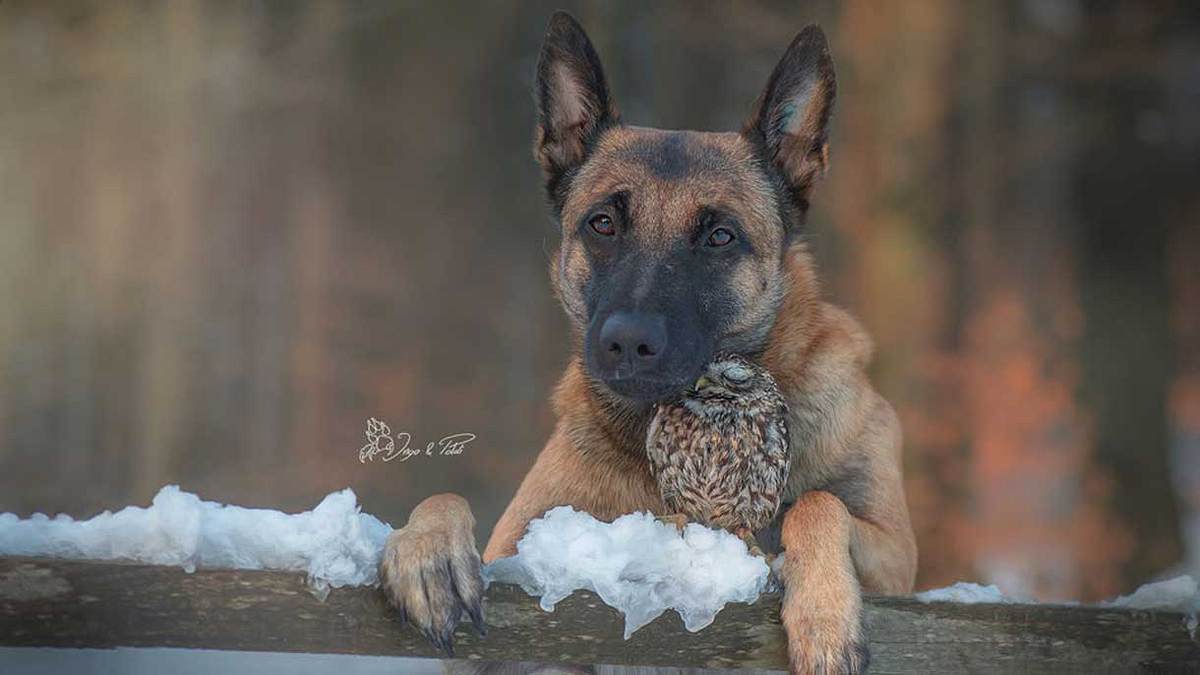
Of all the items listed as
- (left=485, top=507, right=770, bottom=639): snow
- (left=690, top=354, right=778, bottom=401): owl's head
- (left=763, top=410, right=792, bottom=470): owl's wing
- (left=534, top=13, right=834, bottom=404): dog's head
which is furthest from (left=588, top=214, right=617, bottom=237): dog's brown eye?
(left=485, top=507, right=770, bottom=639): snow

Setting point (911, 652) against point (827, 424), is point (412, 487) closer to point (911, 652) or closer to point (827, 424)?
point (827, 424)

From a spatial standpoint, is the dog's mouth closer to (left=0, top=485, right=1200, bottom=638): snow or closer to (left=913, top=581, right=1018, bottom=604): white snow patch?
(left=0, top=485, right=1200, bottom=638): snow

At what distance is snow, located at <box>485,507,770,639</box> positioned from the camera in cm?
195

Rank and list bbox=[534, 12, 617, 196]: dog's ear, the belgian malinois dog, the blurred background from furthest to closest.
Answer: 1. the blurred background
2. bbox=[534, 12, 617, 196]: dog's ear
3. the belgian malinois dog

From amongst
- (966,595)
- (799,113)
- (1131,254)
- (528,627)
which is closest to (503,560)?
(528,627)

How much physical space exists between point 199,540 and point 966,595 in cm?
133

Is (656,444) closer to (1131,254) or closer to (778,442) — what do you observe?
(778,442)

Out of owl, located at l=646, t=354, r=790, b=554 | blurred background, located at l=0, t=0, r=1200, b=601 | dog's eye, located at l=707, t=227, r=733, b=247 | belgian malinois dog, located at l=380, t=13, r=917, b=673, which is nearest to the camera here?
owl, located at l=646, t=354, r=790, b=554

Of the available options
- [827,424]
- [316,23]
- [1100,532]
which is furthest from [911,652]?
[316,23]

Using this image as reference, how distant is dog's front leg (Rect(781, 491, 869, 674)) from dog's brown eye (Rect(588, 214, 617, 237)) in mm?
883

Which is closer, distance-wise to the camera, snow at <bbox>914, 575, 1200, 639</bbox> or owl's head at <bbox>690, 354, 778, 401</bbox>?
snow at <bbox>914, 575, 1200, 639</bbox>

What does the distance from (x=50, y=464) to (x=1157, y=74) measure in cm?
791

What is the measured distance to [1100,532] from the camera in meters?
7.62

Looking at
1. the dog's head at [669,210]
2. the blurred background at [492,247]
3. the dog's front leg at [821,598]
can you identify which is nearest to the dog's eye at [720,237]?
the dog's head at [669,210]
